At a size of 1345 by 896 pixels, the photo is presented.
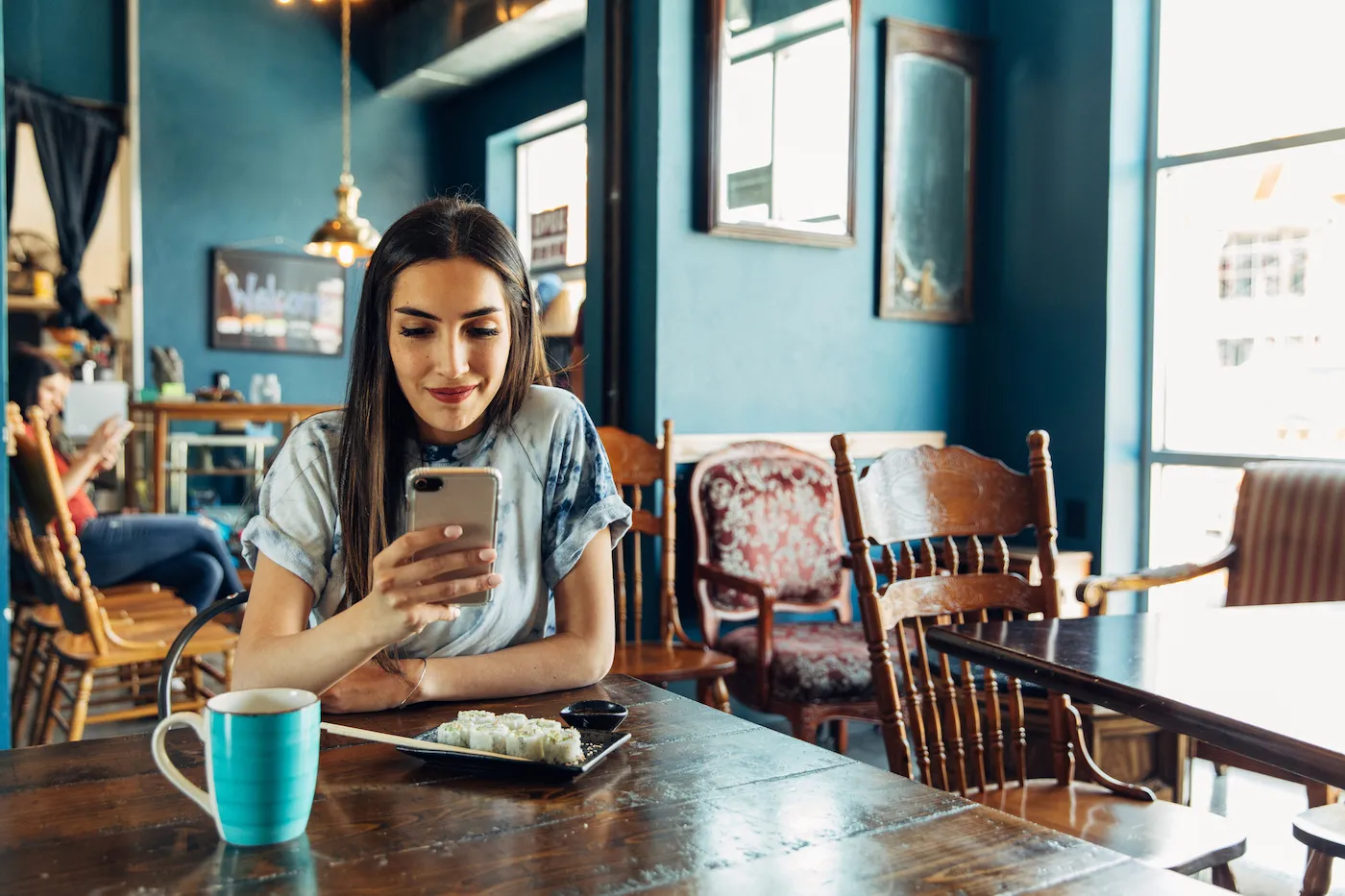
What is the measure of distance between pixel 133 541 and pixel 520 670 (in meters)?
2.93

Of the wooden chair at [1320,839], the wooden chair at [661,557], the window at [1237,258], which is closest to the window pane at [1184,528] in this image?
the window at [1237,258]

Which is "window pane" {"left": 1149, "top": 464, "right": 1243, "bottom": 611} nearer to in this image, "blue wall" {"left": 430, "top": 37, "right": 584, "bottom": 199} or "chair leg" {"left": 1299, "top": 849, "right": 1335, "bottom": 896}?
"chair leg" {"left": 1299, "top": 849, "right": 1335, "bottom": 896}

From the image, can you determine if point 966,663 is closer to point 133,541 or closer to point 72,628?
point 72,628

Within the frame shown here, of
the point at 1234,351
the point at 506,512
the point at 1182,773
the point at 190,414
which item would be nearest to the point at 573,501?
the point at 506,512

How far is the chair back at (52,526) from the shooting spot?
2656mm

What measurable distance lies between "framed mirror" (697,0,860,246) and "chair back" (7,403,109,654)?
6.26ft

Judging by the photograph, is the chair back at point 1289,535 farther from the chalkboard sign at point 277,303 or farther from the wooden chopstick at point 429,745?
the chalkboard sign at point 277,303

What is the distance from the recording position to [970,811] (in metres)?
0.85

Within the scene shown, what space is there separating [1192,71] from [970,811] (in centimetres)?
349

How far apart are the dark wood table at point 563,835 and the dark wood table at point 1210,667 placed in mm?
389

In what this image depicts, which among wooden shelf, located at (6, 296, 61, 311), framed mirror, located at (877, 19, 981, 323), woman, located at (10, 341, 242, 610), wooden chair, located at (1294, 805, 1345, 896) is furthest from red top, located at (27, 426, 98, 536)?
wooden shelf, located at (6, 296, 61, 311)

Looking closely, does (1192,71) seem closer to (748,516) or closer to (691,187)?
(691,187)

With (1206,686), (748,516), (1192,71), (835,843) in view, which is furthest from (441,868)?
(1192,71)

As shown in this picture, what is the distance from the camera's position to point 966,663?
4.99ft
